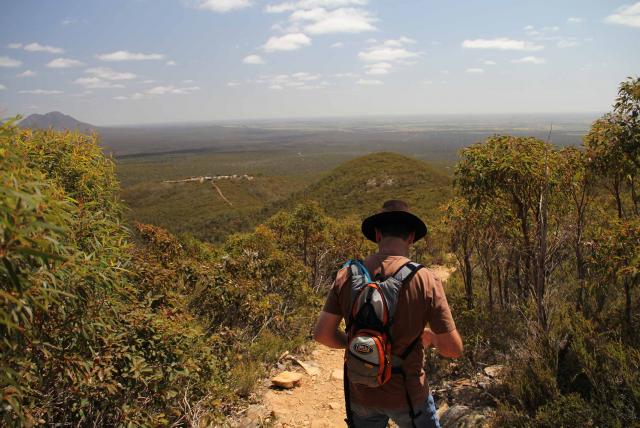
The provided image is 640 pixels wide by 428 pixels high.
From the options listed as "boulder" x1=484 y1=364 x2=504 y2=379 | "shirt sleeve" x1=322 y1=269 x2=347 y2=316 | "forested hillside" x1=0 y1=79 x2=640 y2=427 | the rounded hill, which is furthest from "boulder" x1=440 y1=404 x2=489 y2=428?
the rounded hill

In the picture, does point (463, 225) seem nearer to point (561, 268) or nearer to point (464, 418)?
point (561, 268)

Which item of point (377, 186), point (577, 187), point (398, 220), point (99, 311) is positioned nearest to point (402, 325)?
point (398, 220)

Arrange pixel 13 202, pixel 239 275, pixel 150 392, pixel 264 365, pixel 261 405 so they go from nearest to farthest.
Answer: pixel 13 202 < pixel 150 392 < pixel 261 405 < pixel 264 365 < pixel 239 275

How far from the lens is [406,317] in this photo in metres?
2.32

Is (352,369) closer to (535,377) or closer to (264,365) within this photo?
(535,377)

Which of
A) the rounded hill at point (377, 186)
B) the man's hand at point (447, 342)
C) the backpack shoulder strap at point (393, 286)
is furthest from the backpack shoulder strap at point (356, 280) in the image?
the rounded hill at point (377, 186)

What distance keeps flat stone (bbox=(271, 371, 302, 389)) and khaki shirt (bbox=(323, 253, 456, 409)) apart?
4.03 metres

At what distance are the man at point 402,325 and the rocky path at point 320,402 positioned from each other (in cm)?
231

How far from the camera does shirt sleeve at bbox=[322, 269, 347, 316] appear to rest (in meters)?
2.48

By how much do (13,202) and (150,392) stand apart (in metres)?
2.99

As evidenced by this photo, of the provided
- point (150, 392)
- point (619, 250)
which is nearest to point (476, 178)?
point (619, 250)

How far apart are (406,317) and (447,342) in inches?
12.6

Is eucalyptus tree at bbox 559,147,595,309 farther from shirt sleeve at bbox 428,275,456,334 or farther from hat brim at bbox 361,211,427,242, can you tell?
shirt sleeve at bbox 428,275,456,334

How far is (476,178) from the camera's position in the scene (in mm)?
5844
